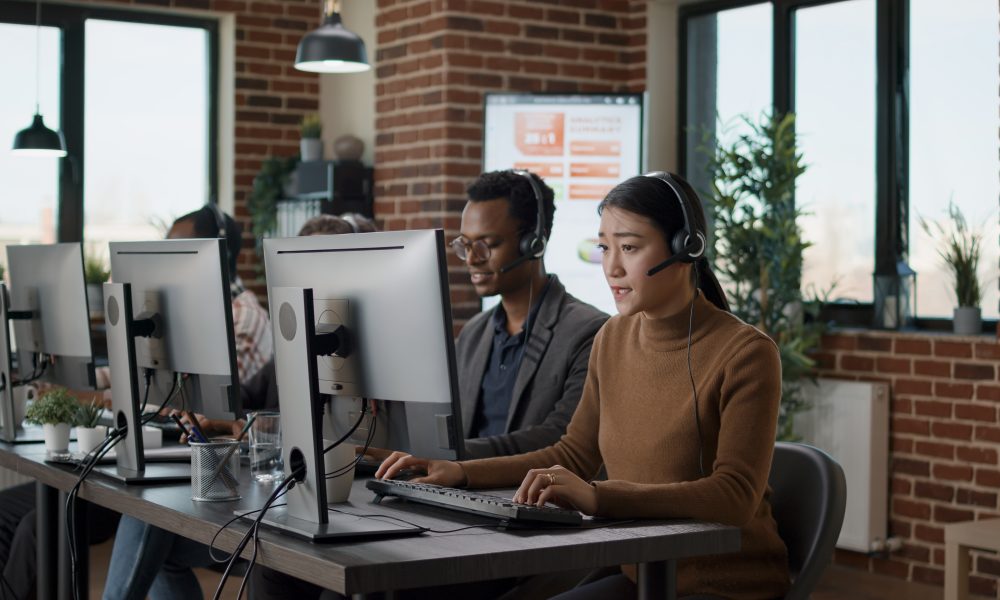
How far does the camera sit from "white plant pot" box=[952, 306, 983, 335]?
14.5 feet

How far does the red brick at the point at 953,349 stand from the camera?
172 inches

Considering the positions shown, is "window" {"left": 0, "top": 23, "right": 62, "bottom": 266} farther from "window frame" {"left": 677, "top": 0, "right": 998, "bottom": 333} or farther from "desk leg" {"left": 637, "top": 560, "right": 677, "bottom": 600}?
"desk leg" {"left": 637, "top": 560, "right": 677, "bottom": 600}

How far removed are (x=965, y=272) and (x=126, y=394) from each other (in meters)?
3.11

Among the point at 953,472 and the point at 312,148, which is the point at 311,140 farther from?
the point at 953,472

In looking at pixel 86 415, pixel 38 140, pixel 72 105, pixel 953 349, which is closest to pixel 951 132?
pixel 953 349

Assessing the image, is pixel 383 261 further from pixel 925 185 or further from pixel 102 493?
pixel 925 185

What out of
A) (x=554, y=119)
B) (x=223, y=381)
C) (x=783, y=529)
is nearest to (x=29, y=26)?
(x=554, y=119)

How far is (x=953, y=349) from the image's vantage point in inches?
174

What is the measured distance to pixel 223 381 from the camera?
99.5 inches

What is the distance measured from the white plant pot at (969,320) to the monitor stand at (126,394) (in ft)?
9.64

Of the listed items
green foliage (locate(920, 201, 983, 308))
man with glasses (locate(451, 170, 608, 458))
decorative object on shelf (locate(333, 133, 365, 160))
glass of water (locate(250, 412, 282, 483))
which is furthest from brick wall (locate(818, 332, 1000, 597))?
glass of water (locate(250, 412, 282, 483))

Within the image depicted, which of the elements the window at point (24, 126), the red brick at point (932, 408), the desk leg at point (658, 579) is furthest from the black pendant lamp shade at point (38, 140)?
the desk leg at point (658, 579)

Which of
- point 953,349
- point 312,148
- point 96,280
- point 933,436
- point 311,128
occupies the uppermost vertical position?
point 311,128

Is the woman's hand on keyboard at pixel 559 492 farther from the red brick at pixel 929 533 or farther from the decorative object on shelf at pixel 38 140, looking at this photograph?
the decorative object on shelf at pixel 38 140
